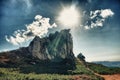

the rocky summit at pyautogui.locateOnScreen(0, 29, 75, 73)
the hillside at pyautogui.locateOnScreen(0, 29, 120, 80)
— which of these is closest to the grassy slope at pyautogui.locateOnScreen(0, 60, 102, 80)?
the hillside at pyautogui.locateOnScreen(0, 29, 120, 80)

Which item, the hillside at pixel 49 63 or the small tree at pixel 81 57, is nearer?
the hillside at pixel 49 63

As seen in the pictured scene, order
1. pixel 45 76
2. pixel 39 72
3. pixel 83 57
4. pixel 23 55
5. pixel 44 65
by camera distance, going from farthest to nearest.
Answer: pixel 83 57 → pixel 23 55 → pixel 44 65 → pixel 39 72 → pixel 45 76

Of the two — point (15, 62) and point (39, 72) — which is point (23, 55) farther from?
point (39, 72)

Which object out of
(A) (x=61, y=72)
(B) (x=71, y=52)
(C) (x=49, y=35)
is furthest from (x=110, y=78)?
(C) (x=49, y=35)

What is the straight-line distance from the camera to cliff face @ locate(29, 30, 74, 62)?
7389cm

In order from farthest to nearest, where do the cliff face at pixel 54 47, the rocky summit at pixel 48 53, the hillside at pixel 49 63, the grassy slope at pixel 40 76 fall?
the cliff face at pixel 54 47, the rocky summit at pixel 48 53, the hillside at pixel 49 63, the grassy slope at pixel 40 76

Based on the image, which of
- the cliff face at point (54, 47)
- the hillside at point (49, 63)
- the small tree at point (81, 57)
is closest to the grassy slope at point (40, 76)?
the hillside at point (49, 63)

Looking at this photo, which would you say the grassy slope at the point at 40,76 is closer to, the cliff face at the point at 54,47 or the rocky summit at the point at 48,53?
the rocky summit at the point at 48,53

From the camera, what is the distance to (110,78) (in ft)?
209

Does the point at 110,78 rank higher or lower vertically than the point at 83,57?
lower

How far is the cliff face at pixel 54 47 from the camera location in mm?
73894

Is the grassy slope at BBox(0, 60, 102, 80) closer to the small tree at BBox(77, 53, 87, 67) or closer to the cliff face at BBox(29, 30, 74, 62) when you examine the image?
the cliff face at BBox(29, 30, 74, 62)

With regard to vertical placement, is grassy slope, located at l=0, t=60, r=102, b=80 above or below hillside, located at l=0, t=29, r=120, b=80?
below

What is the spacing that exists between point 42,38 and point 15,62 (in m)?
12.8
